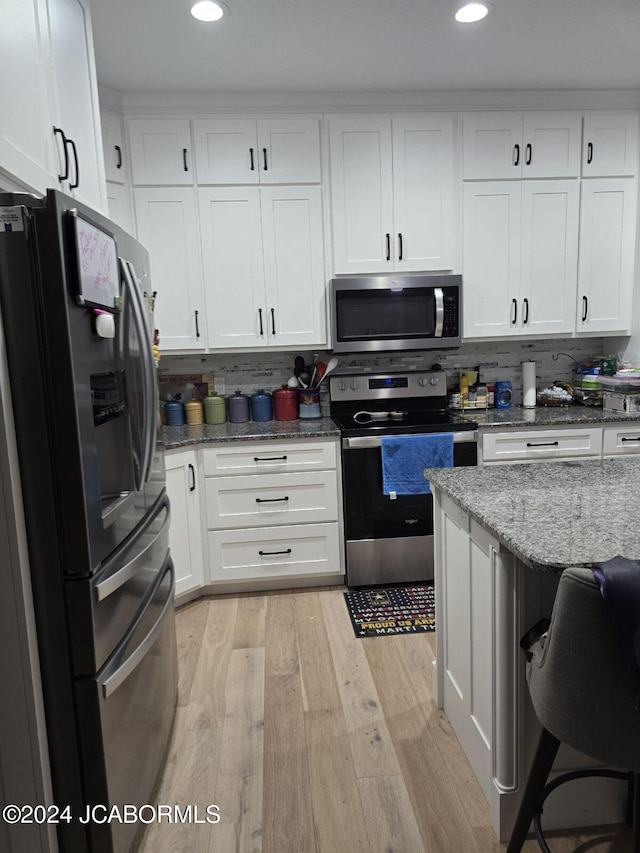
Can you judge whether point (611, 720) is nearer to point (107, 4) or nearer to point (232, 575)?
point (232, 575)

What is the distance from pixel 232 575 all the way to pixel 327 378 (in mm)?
1319

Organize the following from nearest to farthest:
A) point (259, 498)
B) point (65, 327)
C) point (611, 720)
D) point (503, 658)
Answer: point (611, 720)
point (65, 327)
point (503, 658)
point (259, 498)

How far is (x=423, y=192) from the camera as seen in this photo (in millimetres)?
3230

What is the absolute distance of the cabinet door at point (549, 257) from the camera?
130 inches

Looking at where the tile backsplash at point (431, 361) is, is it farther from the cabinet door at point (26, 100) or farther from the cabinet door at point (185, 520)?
the cabinet door at point (26, 100)

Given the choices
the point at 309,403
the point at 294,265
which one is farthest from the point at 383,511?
the point at 294,265

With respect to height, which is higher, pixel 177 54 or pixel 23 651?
pixel 177 54

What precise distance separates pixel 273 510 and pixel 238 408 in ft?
2.26

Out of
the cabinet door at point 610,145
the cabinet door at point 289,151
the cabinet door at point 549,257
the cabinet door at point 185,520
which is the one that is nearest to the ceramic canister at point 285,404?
the cabinet door at point 185,520

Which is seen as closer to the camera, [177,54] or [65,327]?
[65,327]

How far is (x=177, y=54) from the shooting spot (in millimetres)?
2621

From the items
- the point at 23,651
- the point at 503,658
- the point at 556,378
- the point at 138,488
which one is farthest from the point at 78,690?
the point at 556,378

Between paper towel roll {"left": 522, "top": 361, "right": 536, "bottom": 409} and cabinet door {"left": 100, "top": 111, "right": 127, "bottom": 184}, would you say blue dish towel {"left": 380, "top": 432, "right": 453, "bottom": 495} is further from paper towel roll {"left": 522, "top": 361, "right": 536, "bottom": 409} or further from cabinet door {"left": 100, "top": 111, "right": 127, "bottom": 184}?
cabinet door {"left": 100, "top": 111, "right": 127, "bottom": 184}

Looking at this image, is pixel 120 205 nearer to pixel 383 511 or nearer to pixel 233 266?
pixel 233 266
